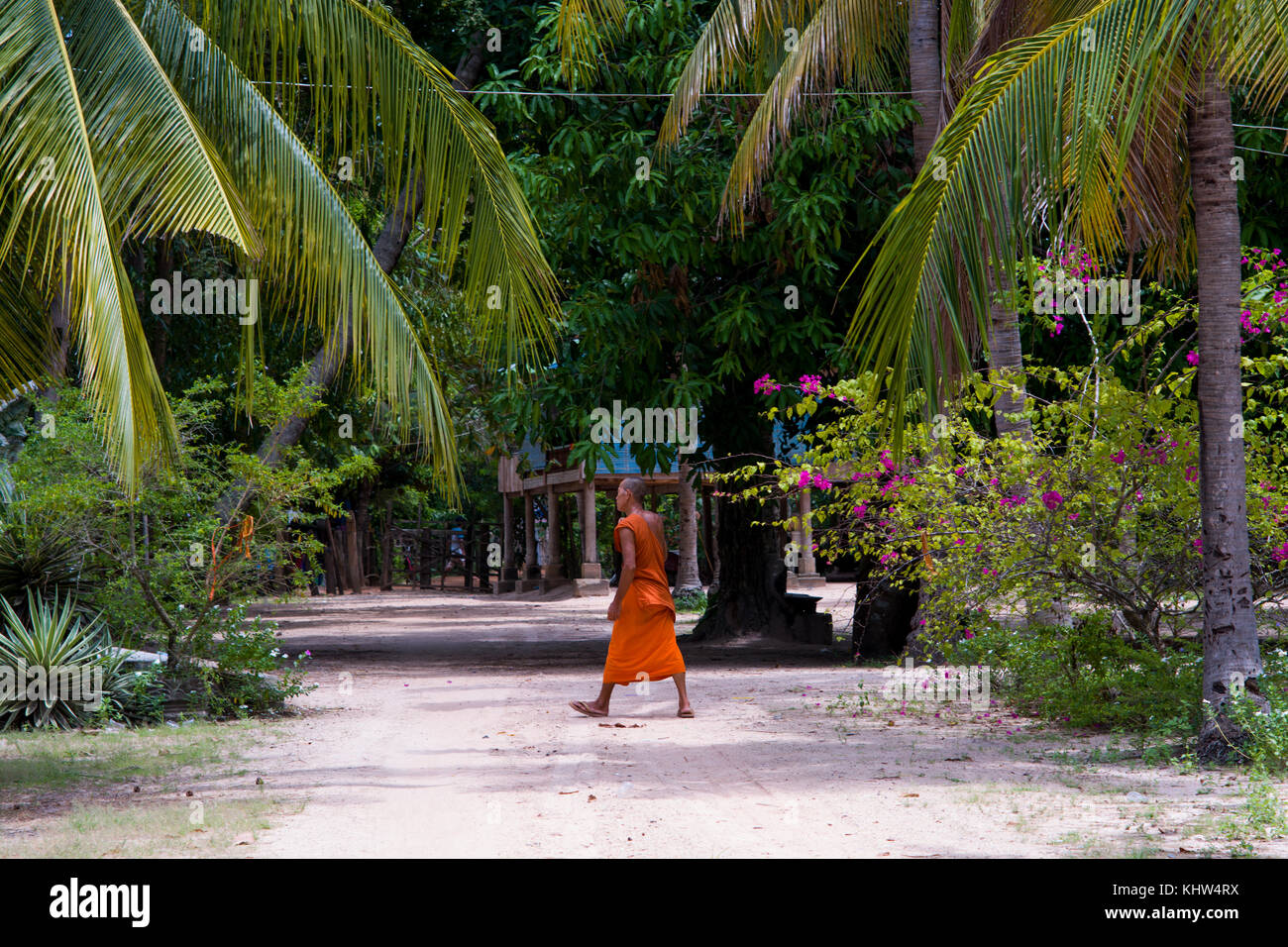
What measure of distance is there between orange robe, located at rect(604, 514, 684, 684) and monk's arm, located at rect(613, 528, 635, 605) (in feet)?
0.09

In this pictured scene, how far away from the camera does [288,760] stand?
8109 millimetres

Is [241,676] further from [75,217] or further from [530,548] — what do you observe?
[530,548]

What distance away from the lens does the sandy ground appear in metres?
5.49

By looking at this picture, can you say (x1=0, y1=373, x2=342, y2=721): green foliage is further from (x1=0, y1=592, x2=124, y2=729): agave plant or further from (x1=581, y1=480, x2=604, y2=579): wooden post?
(x1=581, y1=480, x2=604, y2=579): wooden post

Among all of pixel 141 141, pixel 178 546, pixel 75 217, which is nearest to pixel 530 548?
pixel 178 546

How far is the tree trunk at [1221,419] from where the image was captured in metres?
7.38

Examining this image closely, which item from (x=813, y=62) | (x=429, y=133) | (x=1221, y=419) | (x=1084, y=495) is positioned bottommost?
(x=1084, y=495)

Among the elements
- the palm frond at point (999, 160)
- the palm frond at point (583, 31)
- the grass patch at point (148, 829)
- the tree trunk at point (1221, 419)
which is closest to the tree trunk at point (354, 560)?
the palm frond at point (583, 31)

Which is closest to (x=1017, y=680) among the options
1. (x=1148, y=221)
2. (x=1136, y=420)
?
(x=1136, y=420)

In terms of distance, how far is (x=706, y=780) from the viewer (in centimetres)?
717

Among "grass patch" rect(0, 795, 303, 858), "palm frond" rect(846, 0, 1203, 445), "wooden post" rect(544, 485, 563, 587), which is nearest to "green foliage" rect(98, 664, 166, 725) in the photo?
"grass patch" rect(0, 795, 303, 858)

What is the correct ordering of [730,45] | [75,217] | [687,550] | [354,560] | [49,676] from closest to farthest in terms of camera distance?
[75,217] → [49,676] → [730,45] → [687,550] → [354,560]

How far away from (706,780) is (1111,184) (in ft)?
13.5

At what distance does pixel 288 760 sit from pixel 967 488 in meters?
5.15
